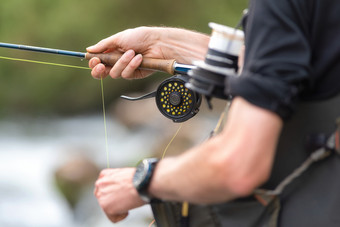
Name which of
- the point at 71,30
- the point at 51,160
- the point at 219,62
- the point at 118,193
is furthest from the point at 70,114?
the point at 219,62

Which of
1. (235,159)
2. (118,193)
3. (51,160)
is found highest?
(235,159)

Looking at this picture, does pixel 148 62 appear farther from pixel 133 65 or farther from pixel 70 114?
pixel 70 114

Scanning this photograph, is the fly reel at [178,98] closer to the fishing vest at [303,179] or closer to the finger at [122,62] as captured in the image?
the finger at [122,62]

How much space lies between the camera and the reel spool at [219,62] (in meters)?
1.08

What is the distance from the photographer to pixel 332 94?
999 millimetres

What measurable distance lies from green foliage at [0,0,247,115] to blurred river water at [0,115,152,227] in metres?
0.35

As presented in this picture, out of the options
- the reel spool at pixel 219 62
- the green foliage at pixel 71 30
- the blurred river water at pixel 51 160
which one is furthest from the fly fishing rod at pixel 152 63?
the green foliage at pixel 71 30

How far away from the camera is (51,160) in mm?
6887

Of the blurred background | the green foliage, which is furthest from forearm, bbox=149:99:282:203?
the green foliage

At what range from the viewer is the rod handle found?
1.77m

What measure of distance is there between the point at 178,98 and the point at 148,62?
0.73 feet

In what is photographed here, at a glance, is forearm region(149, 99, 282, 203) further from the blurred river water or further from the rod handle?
the blurred river water

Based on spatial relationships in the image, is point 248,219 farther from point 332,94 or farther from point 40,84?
point 40,84

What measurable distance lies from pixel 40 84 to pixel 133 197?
23.8 feet
